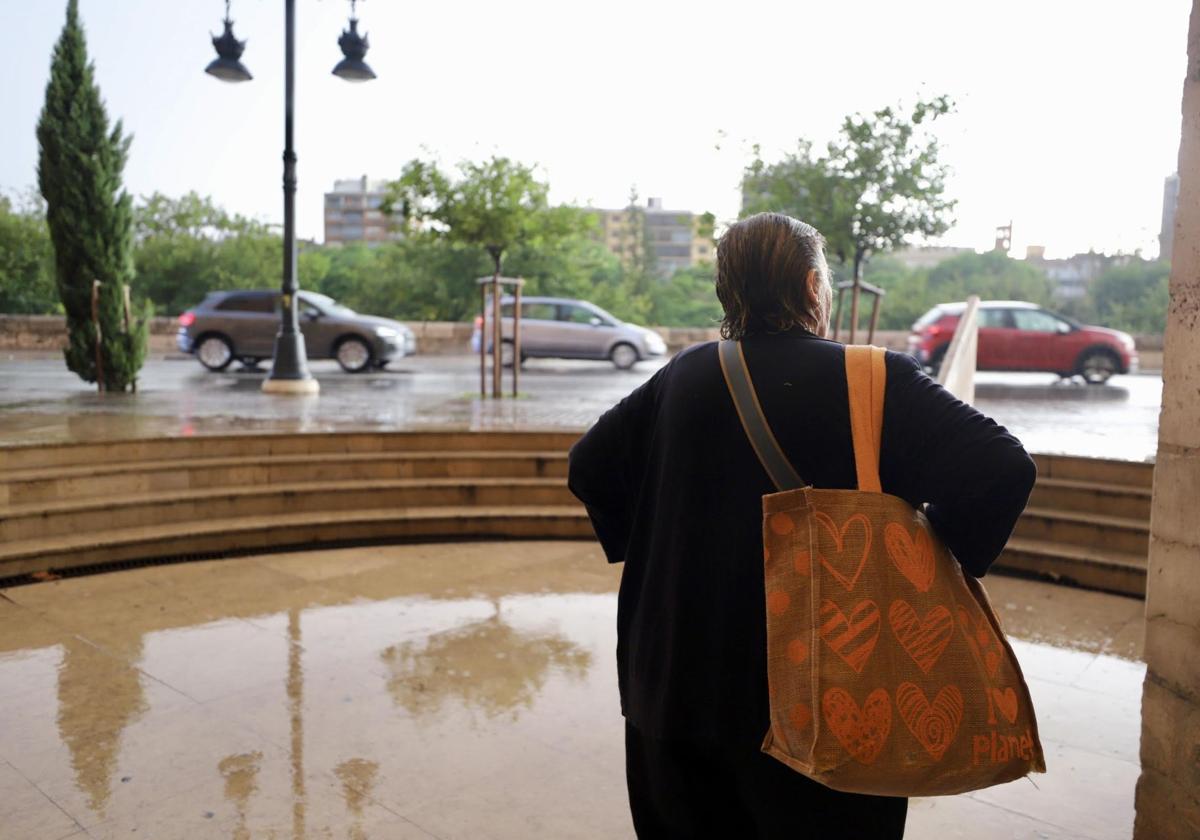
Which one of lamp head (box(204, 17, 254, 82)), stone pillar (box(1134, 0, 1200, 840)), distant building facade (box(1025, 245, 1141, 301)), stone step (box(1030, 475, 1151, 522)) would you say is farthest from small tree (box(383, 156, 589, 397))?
distant building facade (box(1025, 245, 1141, 301))

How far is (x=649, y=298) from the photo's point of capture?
46.5 metres

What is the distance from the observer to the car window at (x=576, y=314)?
66.2 feet

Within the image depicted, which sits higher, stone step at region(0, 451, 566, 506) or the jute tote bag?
the jute tote bag

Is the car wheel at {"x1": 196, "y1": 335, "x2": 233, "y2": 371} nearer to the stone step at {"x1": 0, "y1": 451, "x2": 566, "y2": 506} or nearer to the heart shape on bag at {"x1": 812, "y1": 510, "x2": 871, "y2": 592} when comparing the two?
the stone step at {"x1": 0, "y1": 451, "x2": 566, "y2": 506}

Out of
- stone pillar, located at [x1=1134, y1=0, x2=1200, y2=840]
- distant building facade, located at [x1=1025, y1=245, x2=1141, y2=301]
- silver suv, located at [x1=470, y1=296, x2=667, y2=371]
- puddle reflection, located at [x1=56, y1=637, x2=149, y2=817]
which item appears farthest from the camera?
distant building facade, located at [x1=1025, y1=245, x2=1141, y2=301]

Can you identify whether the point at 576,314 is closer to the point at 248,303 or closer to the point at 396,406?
the point at 248,303

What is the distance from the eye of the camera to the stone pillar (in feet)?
7.45

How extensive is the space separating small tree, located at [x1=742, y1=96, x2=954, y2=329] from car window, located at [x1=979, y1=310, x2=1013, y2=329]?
68.6 inches

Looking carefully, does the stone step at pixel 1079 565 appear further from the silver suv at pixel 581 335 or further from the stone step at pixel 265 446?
the silver suv at pixel 581 335

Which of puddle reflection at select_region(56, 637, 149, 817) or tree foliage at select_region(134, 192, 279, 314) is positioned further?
tree foliage at select_region(134, 192, 279, 314)

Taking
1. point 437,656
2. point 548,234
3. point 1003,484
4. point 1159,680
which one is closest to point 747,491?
point 1003,484

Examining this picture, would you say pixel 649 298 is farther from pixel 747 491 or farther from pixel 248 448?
pixel 747 491

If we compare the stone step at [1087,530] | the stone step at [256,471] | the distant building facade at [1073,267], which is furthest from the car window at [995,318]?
the distant building facade at [1073,267]

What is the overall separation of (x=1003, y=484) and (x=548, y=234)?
24.3 meters
